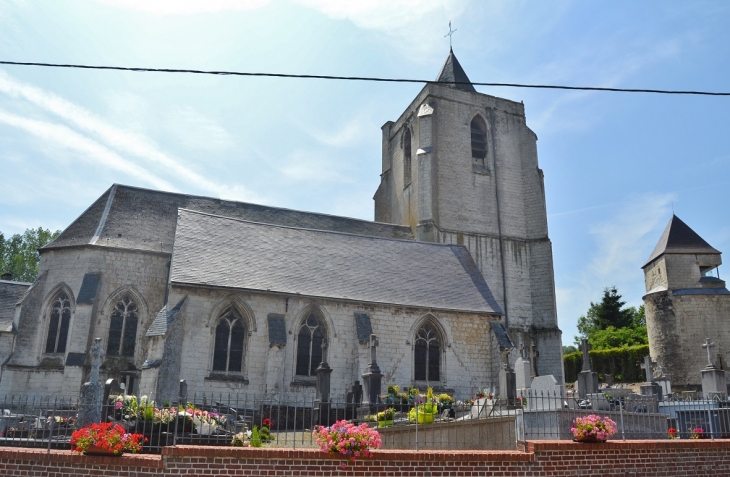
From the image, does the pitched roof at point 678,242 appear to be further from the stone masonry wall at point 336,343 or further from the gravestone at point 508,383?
the gravestone at point 508,383

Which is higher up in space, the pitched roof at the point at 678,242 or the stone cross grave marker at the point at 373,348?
the pitched roof at the point at 678,242

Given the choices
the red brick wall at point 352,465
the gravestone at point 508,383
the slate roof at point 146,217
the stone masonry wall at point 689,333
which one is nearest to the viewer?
the red brick wall at point 352,465

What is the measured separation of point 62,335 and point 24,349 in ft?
3.69

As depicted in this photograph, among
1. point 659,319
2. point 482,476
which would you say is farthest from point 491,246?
point 482,476

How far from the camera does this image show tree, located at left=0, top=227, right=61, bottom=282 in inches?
1847

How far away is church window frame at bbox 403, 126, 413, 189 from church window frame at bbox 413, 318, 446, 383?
11.9 meters

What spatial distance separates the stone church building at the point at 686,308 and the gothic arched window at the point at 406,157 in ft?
44.3

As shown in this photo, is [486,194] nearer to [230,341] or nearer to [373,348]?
[373,348]

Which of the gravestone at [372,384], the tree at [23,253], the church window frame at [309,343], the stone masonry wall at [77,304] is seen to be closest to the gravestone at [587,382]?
the gravestone at [372,384]

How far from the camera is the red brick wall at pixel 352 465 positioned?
7129mm

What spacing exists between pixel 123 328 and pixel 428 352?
1001 centimetres

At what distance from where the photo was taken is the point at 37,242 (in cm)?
4978

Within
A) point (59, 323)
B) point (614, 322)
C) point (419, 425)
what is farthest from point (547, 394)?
point (614, 322)

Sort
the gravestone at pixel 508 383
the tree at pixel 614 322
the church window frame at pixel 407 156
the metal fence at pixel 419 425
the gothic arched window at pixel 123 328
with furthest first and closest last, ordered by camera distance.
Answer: the tree at pixel 614 322
the church window frame at pixel 407 156
the gothic arched window at pixel 123 328
the gravestone at pixel 508 383
the metal fence at pixel 419 425
